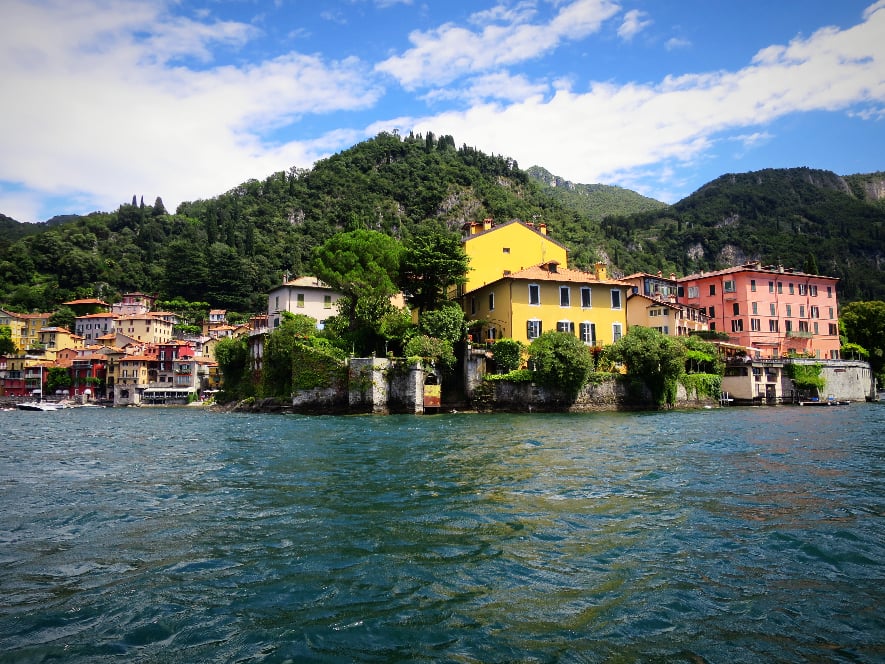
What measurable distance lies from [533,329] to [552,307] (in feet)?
7.68

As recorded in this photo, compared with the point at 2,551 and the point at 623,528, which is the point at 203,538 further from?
the point at 623,528

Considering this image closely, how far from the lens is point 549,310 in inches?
1661

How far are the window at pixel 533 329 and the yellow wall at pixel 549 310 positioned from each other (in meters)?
0.17

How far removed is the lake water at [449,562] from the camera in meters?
4.88

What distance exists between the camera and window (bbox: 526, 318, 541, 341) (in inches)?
1635

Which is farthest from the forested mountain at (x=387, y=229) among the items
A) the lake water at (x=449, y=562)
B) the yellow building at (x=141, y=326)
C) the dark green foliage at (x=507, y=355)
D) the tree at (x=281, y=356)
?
the lake water at (x=449, y=562)

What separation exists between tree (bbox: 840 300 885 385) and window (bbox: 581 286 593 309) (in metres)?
40.5

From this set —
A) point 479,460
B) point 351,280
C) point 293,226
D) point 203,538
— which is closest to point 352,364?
point 351,280

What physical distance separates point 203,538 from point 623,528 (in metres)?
6.11

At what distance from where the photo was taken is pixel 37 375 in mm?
86625

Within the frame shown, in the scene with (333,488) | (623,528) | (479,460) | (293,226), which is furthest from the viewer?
(293,226)

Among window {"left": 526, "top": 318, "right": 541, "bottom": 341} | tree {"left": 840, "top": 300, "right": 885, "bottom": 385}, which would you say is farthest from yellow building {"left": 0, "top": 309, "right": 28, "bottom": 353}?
tree {"left": 840, "top": 300, "right": 885, "bottom": 385}

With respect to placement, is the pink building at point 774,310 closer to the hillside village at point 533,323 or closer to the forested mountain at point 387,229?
the hillside village at point 533,323

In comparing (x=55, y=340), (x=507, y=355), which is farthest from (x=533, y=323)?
(x=55, y=340)
